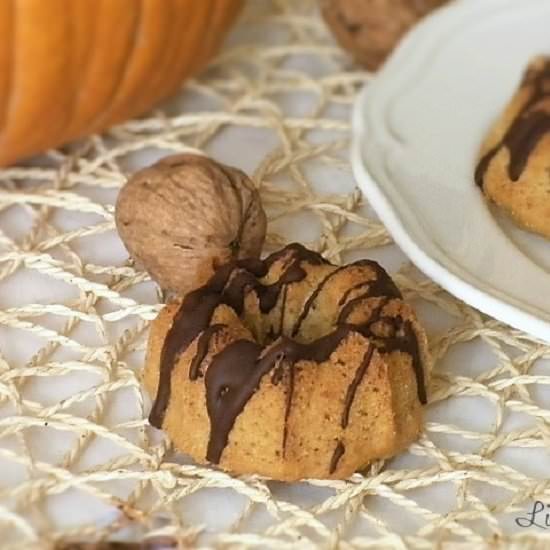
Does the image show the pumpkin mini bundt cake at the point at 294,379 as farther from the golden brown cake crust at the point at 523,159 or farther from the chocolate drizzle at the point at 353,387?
the golden brown cake crust at the point at 523,159

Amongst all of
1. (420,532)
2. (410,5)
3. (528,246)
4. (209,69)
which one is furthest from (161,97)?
(420,532)

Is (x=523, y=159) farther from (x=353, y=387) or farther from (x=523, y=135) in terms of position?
(x=353, y=387)

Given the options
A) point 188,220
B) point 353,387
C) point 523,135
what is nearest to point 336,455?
point 353,387

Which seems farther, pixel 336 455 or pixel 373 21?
pixel 373 21

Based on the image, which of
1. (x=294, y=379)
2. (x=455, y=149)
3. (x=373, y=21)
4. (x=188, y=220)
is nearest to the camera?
(x=294, y=379)

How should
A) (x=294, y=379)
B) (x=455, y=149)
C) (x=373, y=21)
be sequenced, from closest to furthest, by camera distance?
(x=294, y=379)
(x=455, y=149)
(x=373, y=21)

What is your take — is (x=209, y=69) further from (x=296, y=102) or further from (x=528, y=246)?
(x=528, y=246)

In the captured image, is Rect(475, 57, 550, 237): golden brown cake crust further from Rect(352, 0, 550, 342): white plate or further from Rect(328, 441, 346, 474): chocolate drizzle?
Rect(328, 441, 346, 474): chocolate drizzle
